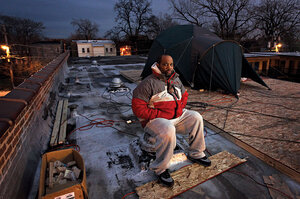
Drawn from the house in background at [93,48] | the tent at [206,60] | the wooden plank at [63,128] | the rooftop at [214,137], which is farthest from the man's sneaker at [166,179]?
the house in background at [93,48]

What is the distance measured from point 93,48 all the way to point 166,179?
123ft

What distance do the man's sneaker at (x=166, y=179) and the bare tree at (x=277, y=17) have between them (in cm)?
2988

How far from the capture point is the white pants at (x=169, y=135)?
1963 millimetres

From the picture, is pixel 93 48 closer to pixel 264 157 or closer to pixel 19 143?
pixel 19 143

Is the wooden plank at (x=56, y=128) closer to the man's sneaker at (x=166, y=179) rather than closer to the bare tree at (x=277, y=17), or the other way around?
the man's sneaker at (x=166, y=179)

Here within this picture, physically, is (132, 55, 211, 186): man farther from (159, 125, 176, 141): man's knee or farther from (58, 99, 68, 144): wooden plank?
(58, 99, 68, 144): wooden plank

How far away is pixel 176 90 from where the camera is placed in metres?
2.32

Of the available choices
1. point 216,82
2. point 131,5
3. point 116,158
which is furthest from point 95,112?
point 131,5

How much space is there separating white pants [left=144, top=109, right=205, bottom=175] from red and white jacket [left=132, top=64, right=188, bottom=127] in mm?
105

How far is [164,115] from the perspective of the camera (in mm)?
2221

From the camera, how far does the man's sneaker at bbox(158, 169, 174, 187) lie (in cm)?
200

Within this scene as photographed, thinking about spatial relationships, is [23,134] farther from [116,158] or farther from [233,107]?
[233,107]

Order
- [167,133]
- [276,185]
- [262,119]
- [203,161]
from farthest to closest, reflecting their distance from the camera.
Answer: [262,119] → [203,161] → [276,185] → [167,133]

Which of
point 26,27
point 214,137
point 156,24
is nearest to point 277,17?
point 156,24
